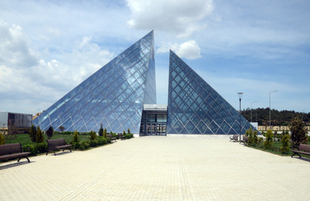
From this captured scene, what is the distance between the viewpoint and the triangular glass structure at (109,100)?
3247 cm

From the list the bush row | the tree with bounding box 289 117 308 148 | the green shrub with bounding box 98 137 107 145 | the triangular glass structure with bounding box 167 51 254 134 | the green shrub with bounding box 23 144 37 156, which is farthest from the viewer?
the triangular glass structure with bounding box 167 51 254 134

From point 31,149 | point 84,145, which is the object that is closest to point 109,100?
point 84,145

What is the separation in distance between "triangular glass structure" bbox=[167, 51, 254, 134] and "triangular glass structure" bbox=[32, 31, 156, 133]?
5.34m

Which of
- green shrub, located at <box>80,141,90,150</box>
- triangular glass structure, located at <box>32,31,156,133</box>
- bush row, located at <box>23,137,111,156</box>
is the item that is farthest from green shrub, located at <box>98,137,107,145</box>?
triangular glass structure, located at <box>32,31,156,133</box>

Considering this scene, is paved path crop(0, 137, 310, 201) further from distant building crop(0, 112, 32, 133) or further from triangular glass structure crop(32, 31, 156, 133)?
distant building crop(0, 112, 32, 133)

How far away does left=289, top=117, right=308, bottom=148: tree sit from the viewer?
52.1 feet

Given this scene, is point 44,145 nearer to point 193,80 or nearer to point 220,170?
point 220,170

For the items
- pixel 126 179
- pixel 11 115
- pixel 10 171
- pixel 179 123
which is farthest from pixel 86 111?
pixel 126 179

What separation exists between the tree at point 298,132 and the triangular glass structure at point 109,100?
19.8 meters

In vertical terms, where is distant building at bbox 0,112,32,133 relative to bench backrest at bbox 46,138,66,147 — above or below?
above

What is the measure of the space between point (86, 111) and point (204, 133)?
62.3 ft

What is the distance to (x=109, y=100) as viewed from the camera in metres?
35.2

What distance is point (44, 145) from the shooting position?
13016mm

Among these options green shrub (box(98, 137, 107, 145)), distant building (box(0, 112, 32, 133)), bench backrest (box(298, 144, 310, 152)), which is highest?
distant building (box(0, 112, 32, 133))
